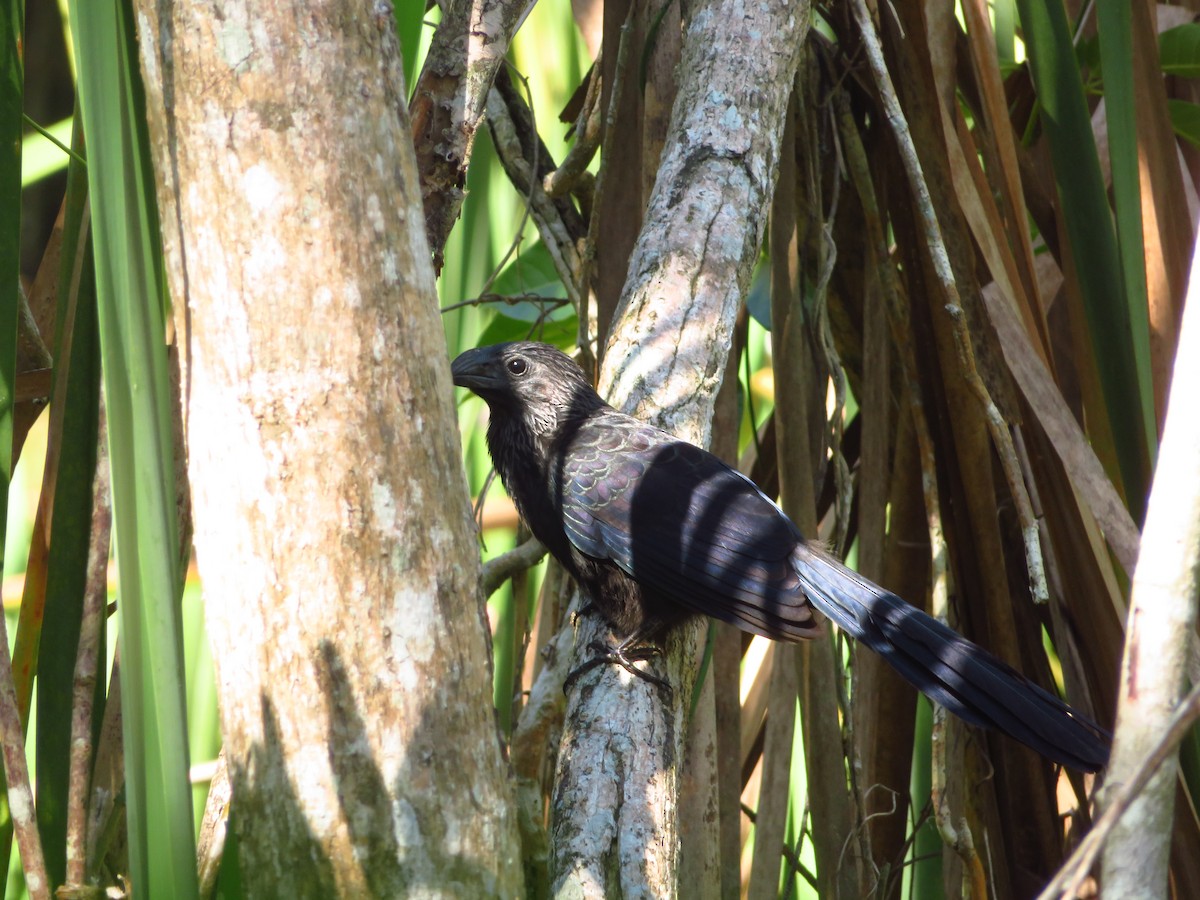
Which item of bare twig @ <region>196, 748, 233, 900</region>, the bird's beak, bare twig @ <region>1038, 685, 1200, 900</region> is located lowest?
bare twig @ <region>196, 748, 233, 900</region>

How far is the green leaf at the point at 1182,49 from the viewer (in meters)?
2.60

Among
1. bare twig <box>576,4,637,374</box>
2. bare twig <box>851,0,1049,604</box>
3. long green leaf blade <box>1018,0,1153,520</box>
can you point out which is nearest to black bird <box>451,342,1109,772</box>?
bare twig <box>576,4,637,374</box>

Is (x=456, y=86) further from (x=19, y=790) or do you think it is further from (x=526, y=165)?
(x=19, y=790)

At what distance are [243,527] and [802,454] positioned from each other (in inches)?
64.8

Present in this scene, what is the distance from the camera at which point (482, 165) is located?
355cm

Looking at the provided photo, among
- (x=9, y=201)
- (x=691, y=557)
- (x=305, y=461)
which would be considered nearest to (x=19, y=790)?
(x=305, y=461)

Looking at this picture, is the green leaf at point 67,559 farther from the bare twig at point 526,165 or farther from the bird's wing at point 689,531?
the bare twig at point 526,165

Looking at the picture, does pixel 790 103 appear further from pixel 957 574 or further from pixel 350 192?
pixel 350 192

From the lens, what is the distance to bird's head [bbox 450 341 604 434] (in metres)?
2.70

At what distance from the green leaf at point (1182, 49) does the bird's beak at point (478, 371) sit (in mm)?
1818

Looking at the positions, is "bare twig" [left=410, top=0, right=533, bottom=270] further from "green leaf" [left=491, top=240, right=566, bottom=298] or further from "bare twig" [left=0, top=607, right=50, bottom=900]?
"green leaf" [left=491, top=240, right=566, bottom=298]

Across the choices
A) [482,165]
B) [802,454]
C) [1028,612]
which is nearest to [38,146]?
[482,165]

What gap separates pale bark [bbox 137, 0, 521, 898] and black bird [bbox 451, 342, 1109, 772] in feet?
3.20

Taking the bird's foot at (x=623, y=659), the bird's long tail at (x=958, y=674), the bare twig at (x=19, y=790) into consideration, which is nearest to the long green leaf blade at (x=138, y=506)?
the bare twig at (x=19, y=790)
